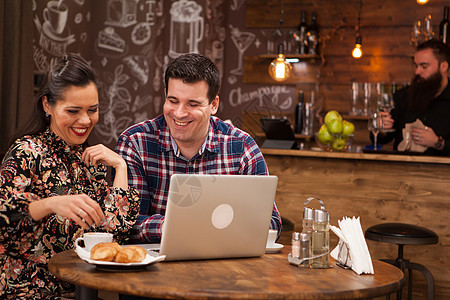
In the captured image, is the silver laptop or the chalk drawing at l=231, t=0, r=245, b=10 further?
the chalk drawing at l=231, t=0, r=245, b=10

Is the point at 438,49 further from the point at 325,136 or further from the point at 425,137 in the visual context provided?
the point at 325,136

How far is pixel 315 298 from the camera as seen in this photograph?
138cm

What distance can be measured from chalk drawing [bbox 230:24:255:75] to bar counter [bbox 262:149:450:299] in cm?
223

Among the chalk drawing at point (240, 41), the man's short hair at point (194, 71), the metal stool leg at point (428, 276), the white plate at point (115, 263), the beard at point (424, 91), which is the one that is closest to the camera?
the white plate at point (115, 263)

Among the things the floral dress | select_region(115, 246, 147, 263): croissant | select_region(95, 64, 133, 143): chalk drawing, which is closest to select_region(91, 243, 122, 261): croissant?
select_region(115, 246, 147, 263): croissant

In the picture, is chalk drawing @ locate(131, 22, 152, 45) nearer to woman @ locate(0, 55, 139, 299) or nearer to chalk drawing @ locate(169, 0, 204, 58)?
chalk drawing @ locate(169, 0, 204, 58)

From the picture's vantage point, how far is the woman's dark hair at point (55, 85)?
1.98 m

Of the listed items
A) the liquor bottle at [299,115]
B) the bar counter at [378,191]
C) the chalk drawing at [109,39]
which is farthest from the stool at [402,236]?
the chalk drawing at [109,39]

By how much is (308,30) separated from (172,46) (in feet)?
4.13

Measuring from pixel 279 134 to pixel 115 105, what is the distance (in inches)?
69.9

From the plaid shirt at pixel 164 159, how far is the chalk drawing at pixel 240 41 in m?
3.63

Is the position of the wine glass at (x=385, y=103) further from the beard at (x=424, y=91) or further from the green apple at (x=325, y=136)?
the beard at (x=424, y=91)

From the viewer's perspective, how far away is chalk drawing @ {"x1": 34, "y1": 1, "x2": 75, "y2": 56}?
14.0 ft

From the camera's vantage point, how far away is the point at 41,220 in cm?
185
